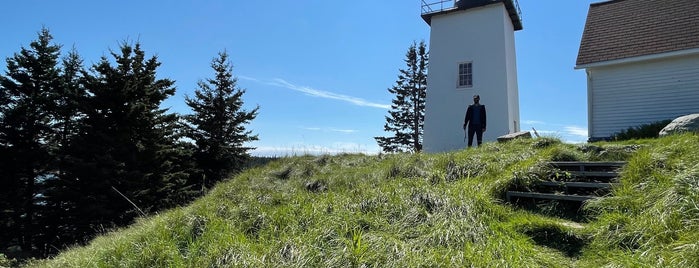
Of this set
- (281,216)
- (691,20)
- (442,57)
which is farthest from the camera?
(442,57)

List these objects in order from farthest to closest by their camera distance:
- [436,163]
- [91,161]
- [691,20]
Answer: [91,161] < [691,20] < [436,163]

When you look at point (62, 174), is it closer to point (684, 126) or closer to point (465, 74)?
point (465, 74)

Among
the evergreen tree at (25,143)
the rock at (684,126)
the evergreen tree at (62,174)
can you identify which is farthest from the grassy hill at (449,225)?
the evergreen tree at (25,143)

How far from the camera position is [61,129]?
1448cm

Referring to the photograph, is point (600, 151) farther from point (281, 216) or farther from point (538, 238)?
point (281, 216)

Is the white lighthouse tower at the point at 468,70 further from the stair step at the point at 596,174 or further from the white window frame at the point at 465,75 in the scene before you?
the stair step at the point at 596,174

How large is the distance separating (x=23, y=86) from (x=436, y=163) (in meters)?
16.2

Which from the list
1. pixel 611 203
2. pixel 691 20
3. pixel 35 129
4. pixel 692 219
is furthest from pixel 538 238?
pixel 35 129

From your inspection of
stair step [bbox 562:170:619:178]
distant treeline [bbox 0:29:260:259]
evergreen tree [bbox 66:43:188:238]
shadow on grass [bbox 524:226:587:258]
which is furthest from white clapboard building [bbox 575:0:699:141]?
evergreen tree [bbox 66:43:188:238]

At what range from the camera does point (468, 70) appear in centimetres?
1271

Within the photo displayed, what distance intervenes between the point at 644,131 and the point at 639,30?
3.50 metres

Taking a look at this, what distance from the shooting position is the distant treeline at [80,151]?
12.0 meters

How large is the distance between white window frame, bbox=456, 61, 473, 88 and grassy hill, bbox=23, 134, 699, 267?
735 centimetres

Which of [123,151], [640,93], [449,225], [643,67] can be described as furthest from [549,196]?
[123,151]
